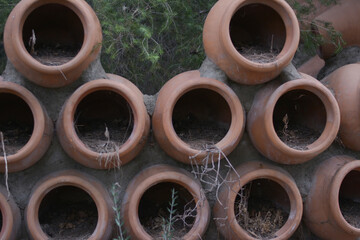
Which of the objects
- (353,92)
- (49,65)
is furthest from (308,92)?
(49,65)

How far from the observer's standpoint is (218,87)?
2688 mm

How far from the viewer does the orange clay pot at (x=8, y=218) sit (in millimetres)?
2512

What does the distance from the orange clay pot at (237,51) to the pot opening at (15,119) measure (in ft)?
4.07

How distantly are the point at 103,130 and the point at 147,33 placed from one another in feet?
2.25

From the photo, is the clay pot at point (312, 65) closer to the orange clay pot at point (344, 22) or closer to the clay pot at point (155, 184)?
the orange clay pot at point (344, 22)

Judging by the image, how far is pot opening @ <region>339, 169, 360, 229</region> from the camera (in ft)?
9.82

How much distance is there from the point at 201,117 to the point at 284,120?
0.57 m

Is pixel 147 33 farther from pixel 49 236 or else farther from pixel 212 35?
pixel 49 236

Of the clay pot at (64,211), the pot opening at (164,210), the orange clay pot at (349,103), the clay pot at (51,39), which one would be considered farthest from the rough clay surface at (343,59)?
the clay pot at (64,211)

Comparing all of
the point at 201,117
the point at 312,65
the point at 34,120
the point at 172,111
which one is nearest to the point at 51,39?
the point at 34,120

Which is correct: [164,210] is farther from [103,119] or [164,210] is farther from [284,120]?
[284,120]

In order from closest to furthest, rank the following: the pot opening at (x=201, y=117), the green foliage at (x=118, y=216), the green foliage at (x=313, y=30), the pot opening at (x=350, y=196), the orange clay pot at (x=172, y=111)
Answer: the green foliage at (x=118, y=216)
the orange clay pot at (x=172, y=111)
the pot opening at (x=201, y=117)
the pot opening at (x=350, y=196)
the green foliage at (x=313, y=30)

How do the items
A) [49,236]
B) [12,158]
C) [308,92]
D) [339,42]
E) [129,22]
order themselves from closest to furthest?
[12,158], [49,236], [308,92], [129,22], [339,42]

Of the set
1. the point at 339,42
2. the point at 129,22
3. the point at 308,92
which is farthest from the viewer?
the point at 339,42
